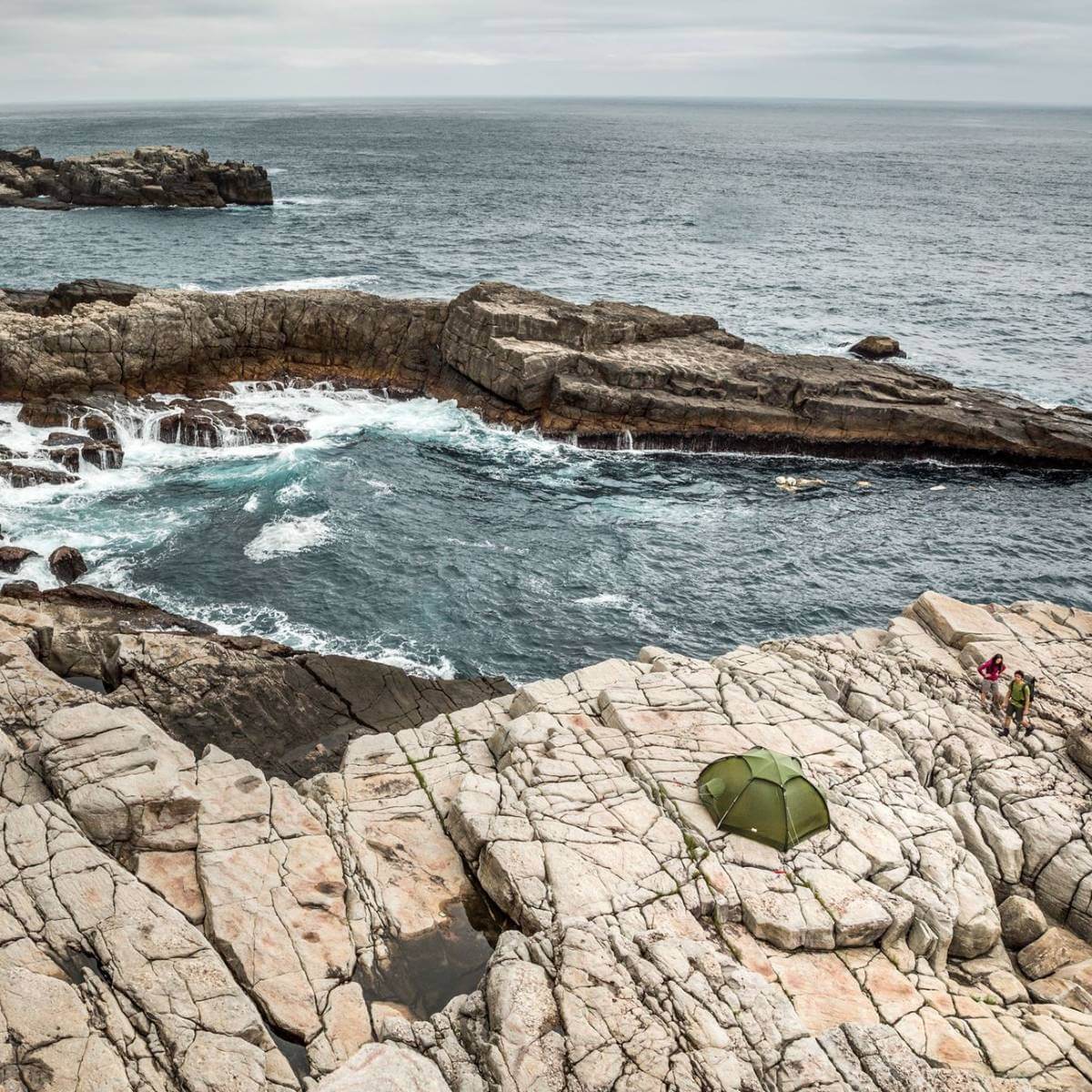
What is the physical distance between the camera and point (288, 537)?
42.9m

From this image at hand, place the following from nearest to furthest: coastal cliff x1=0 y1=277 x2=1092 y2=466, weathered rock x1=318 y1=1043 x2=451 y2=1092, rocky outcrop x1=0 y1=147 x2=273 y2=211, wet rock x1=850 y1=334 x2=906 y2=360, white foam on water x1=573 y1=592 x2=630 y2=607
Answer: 1. weathered rock x1=318 y1=1043 x2=451 y2=1092
2. white foam on water x1=573 y1=592 x2=630 y2=607
3. coastal cliff x1=0 y1=277 x2=1092 y2=466
4. wet rock x1=850 y1=334 x2=906 y2=360
5. rocky outcrop x1=0 y1=147 x2=273 y2=211

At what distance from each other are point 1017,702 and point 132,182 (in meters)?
134

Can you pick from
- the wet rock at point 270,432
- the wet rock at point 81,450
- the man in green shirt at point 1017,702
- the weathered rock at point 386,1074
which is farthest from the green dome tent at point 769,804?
the wet rock at point 81,450

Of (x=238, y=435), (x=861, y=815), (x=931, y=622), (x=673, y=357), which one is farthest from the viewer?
(x=673, y=357)

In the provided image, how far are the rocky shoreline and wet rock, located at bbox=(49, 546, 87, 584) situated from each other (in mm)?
8207

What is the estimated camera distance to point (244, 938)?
60.2 ft

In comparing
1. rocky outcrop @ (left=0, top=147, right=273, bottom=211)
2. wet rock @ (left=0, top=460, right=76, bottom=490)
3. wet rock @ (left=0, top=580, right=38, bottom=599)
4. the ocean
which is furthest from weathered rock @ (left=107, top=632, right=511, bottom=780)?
rocky outcrop @ (left=0, top=147, right=273, bottom=211)

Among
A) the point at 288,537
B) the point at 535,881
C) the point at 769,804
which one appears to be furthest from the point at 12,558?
the point at 769,804

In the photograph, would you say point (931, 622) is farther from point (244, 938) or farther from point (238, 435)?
point (238, 435)

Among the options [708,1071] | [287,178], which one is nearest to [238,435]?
[708,1071]

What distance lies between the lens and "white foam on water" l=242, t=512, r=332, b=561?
41.5 m

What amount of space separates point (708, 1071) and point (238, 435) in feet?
148

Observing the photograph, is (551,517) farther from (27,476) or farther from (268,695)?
(27,476)

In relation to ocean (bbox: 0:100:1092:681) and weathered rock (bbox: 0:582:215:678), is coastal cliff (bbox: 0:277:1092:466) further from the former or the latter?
weathered rock (bbox: 0:582:215:678)
